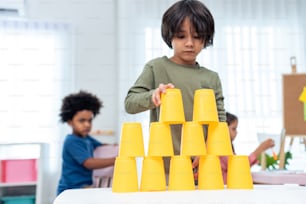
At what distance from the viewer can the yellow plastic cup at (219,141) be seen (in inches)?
33.4

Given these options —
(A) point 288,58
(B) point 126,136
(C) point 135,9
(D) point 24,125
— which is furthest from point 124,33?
(B) point 126,136

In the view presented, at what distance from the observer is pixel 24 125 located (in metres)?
2.75

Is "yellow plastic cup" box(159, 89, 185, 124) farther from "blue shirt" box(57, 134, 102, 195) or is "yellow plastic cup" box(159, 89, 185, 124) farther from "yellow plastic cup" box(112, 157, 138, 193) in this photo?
"blue shirt" box(57, 134, 102, 195)

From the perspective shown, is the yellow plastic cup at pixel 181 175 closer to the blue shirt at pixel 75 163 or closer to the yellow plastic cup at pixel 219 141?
Result: the yellow plastic cup at pixel 219 141

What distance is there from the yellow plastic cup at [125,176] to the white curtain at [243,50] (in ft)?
6.61

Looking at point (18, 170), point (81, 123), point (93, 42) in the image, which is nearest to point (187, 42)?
point (81, 123)

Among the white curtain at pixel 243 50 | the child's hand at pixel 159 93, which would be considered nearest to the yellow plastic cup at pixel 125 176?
the child's hand at pixel 159 93

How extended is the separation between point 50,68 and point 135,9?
74cm

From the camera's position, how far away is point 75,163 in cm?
217

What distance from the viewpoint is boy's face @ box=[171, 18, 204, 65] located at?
3.24ft

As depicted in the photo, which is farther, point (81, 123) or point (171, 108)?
point (81, 123)

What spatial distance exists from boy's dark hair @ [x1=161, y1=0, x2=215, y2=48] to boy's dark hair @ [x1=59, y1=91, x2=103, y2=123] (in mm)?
1441

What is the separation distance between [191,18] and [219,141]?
0.32m

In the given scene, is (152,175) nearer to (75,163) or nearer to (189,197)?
(189,197)
